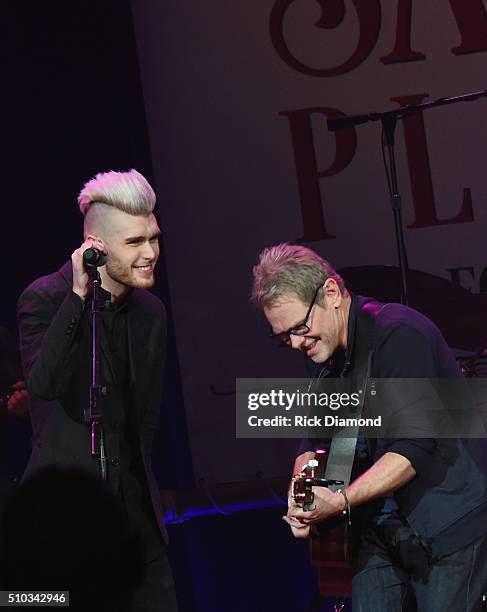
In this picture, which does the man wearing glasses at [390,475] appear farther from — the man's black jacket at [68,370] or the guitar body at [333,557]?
the man's black jacket at [68,370]

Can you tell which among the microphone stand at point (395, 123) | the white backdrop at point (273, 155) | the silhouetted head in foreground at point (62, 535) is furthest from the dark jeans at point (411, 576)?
the white backdrop at point (273, 155)

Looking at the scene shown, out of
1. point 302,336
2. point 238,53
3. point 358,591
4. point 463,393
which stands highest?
point 238,53

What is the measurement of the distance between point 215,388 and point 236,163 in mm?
1324

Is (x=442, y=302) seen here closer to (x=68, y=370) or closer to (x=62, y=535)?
(x=68, y=370)

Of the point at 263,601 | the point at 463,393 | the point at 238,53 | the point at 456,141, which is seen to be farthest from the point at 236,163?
the point at 463,393

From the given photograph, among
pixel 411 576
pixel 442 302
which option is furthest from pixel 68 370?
pixel 442 302

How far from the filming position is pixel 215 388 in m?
6.24

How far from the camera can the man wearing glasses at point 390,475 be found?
11.8 ft

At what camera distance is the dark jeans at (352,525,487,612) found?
362 cm

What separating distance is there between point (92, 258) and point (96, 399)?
453mm

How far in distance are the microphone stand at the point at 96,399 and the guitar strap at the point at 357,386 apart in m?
0.88

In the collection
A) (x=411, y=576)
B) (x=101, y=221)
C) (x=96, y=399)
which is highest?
(x=101, y=221)

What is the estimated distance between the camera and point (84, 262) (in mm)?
3479

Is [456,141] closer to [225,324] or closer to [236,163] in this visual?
[236,163]
